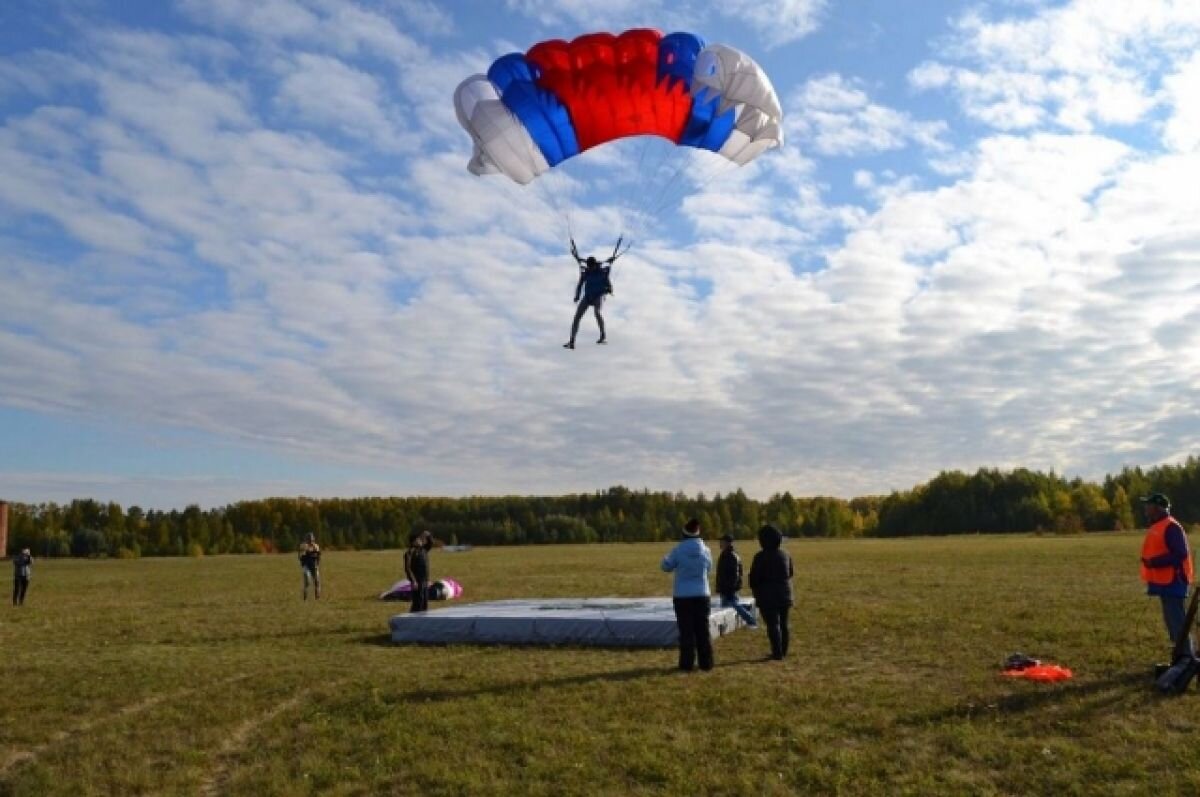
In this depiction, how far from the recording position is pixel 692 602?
38.7ft

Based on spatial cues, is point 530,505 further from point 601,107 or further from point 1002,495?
point 601,107

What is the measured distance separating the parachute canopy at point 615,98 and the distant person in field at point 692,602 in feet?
22.3

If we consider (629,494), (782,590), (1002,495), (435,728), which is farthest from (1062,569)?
(629,494)

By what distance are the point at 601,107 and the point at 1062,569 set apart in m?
21.0

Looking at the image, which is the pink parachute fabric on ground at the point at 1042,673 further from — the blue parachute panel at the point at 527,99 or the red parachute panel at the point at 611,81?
the blue parachute panel at the point at 527,99

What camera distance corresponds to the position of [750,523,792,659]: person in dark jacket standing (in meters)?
12.3

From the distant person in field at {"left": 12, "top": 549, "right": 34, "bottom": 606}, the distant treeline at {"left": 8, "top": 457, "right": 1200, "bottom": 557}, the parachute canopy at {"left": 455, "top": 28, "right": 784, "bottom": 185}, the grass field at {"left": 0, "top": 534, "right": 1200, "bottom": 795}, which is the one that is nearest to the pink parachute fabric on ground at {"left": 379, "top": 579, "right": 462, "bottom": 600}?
the grass field at {"left": 0, "top": 534, "right": 1200, "bottom": 795}

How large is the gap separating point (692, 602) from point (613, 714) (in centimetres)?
266

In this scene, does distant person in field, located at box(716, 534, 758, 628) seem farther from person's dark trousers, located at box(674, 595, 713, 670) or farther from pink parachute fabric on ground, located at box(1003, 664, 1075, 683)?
pink parachute fabric on ground, located at box(1003, 664, 1075, 683)

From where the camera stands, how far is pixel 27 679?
12430 mm

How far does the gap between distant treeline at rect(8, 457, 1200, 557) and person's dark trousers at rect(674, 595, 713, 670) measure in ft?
306

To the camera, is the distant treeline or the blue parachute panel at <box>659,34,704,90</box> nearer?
the blue parachute panel at <box>659,34,704,90</box>

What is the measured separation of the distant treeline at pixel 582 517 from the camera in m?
108

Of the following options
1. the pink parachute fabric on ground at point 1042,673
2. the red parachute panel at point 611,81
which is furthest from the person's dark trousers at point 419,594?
the pink parachute fabric on ground at point 1042,673
